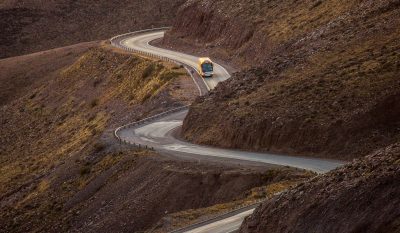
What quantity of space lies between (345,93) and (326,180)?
19.2m

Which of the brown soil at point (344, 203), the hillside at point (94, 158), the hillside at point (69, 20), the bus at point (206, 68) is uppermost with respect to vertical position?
the hillside at point (69, 20)

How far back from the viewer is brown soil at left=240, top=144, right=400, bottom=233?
21.5m

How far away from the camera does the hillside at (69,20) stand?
118 meters

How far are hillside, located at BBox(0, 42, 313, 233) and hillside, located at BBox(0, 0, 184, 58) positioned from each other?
16749 mm

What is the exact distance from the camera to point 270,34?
2719 inches

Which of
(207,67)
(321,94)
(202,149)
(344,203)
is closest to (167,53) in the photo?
(207,67)

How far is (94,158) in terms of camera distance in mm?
53656

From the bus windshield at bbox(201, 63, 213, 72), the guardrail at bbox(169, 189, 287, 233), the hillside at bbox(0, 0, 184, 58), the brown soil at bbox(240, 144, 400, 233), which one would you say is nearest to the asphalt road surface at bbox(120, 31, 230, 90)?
the bus windshield at bbox(201, 63, 213, 72)

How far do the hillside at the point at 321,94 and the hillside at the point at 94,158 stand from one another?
154 inches

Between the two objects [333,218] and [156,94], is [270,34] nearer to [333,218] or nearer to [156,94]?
[156,94]

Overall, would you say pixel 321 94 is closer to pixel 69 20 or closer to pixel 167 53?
pixel 167 53

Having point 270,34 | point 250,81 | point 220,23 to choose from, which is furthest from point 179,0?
point 250,81

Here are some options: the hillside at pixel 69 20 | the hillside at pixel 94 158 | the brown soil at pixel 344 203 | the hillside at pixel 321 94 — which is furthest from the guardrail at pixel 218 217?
the hillside at pixel 69 20

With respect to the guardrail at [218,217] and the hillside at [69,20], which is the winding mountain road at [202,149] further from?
the hillside at [69,20]
